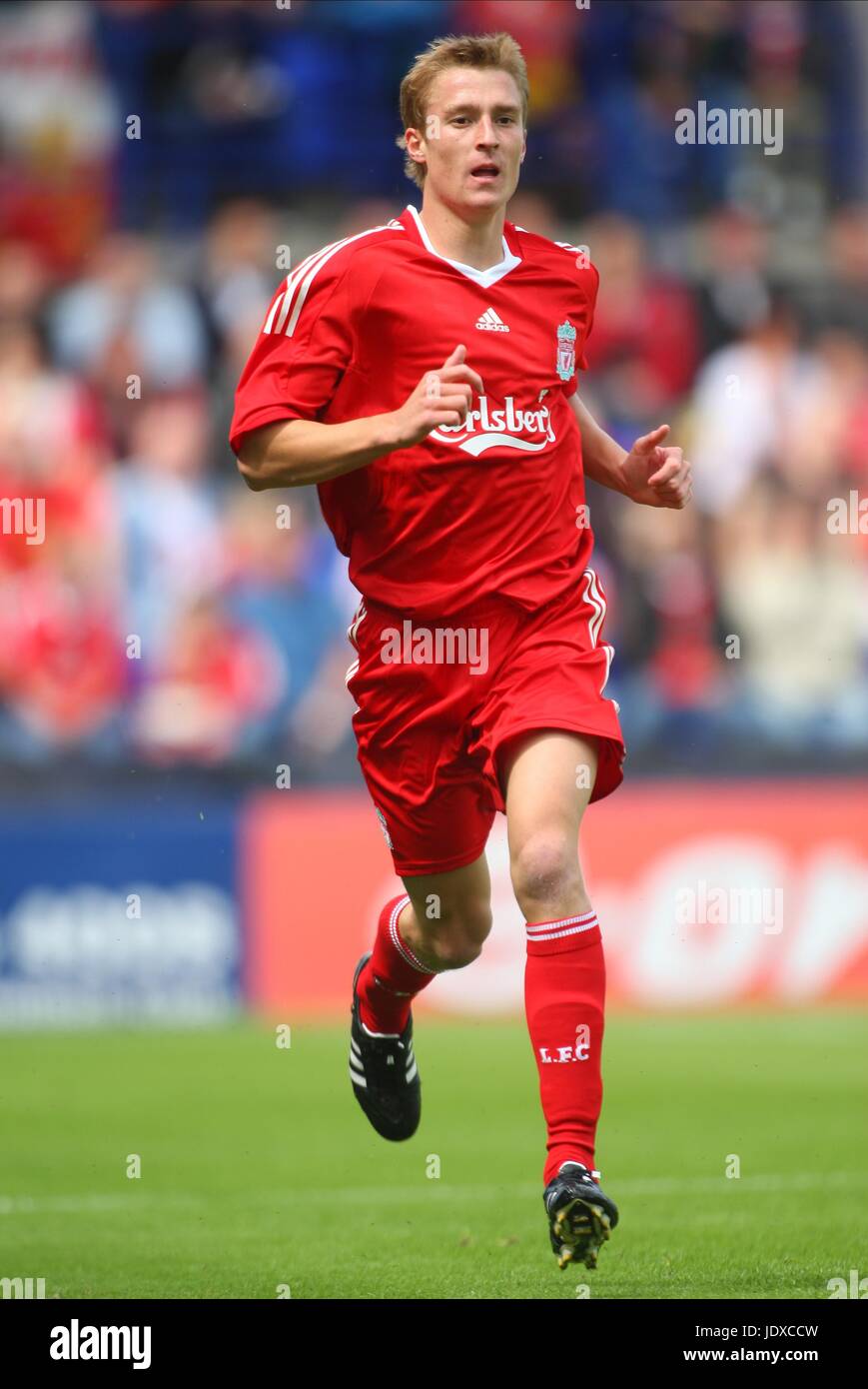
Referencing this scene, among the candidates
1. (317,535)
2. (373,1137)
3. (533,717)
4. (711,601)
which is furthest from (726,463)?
(533,717)

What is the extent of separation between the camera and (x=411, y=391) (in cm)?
548

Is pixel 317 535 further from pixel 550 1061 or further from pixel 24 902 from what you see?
pixel 550 1061

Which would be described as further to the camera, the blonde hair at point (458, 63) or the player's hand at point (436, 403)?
the blonde hair at point (458, 63)

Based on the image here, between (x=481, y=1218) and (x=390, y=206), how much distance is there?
914cm

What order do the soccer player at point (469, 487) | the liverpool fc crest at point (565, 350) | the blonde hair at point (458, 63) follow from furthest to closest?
the liverpool fc crest at point (565, 350) → the blonde hair at point (458, 63) → the soccer player at point (469, 487)

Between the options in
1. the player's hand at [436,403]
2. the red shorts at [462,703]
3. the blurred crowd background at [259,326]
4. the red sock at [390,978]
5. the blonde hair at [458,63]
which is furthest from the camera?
the blurred crowd background at [259,326]

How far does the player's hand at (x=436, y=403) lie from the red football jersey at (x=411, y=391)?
0.41m

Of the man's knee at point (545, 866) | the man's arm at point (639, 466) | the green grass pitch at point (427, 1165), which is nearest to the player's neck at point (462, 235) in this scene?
the man's arm at point (639, 466)

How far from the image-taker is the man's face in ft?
17.9

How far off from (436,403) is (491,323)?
719 millimetres

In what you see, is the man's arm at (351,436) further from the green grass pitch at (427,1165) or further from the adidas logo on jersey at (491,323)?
the green grass pitch at (427,1165)

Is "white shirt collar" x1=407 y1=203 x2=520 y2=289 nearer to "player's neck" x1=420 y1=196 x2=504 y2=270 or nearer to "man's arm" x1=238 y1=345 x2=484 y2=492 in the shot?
"player's neck" x1=420 y1=196 x2=504 y2=270

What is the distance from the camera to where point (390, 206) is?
14.5m

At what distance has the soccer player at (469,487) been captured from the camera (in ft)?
17.0
